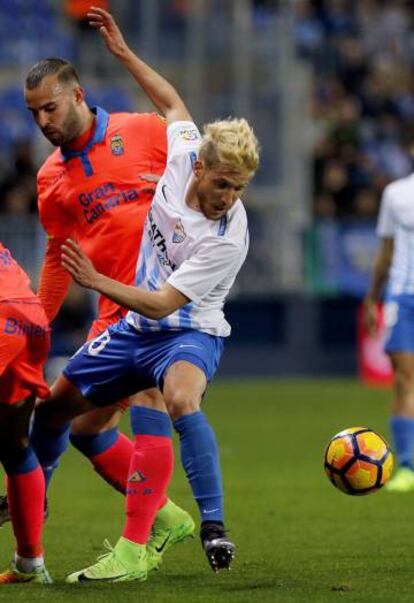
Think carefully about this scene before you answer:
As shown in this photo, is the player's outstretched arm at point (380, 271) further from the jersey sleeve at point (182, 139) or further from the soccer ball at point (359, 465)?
the jersey sleeve at point (182, 139)

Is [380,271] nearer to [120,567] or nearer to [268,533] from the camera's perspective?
[268,533]

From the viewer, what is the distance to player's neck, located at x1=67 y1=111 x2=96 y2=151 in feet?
24.7

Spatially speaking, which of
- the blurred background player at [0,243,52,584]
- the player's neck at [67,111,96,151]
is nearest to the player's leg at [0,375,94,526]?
the blurred background player at [0,243,52,584]

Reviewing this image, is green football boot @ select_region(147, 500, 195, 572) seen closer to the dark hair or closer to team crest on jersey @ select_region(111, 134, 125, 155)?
team crest on jersey @ select_region(111, 134, 125, 155)

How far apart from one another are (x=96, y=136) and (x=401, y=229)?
430cm

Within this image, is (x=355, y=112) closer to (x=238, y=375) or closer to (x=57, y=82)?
(x=238, y=375)

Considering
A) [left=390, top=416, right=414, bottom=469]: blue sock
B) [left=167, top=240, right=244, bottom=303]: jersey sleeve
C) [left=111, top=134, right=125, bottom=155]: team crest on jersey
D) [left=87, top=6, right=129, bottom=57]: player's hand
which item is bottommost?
[left=390, top=416, right=414, bottom=469]: blue sock

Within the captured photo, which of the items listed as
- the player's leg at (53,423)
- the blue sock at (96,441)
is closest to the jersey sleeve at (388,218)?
the blue sock at (96,441)

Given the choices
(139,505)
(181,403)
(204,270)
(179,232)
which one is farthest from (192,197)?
(139,505)

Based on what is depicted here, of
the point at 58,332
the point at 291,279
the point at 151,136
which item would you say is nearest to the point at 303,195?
the point at 291,279

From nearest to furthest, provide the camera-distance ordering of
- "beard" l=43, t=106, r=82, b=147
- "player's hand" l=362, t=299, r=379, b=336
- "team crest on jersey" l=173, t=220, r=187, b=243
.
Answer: "team crest on jersey" l=173, t=220, r=187, b=243, "beard" l=43, t=106, r=82, b=147, "player's hand" l=362, t=299, r=379, b=336

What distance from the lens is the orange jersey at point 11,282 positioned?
6.70 m

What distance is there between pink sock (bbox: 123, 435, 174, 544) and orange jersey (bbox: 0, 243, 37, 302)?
0.82 metres

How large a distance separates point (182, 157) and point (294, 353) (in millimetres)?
14979
